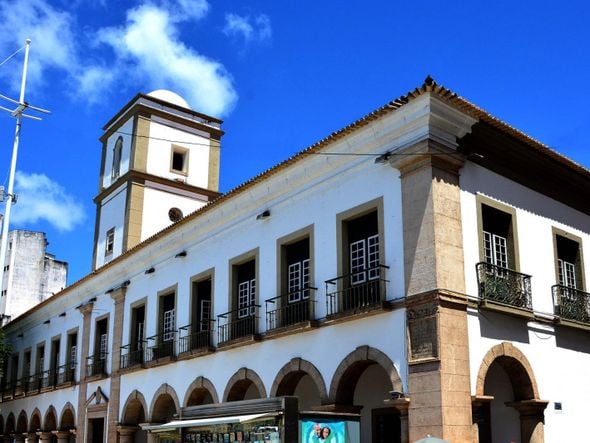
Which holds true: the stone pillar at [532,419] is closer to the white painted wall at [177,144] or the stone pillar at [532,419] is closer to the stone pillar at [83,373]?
the stone pillar at [83,373]

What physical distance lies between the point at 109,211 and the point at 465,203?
17998 mm

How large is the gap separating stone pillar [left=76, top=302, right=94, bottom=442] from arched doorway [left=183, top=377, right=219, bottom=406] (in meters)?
6.96

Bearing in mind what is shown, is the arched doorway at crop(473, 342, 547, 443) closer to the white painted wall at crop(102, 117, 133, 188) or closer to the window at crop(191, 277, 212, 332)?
the window at crop(191, 277, 212, 332)

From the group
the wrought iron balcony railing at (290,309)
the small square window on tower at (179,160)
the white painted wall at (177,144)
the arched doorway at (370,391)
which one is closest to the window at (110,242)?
the white painted wall at (177,144)

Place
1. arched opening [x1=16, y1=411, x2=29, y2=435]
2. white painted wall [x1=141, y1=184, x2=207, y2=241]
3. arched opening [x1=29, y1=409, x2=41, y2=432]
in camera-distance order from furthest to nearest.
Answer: arched opening [x1=16, y1=411, x2=29, y2=435] → arched opening [x1=29, y1=409, x2=41, y2=432] → white painted wall [x1=141, y1=184, x2=207, y2=241]

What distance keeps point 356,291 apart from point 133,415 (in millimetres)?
10698

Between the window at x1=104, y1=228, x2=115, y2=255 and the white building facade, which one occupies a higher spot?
the window at x1=104, y1=228, x2=115, y2=255

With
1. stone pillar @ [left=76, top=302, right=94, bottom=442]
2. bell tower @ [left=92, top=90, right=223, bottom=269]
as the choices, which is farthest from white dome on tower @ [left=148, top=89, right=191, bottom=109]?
stone pillar @ [left=76, top=302, right=94, bottom=442]

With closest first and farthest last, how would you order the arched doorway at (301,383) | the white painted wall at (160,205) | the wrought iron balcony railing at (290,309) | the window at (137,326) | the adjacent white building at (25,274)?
1. the arched doorway at (301,383)
2. the wrought iron balcony railing at (290,309)
3. the window at (137,326)
4. the white painted wall at (160,205)
5. the adjacent white building at (25,274)

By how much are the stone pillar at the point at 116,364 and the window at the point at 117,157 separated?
20.8ft

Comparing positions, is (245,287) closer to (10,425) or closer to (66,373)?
(66,373)

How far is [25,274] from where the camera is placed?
4150cm

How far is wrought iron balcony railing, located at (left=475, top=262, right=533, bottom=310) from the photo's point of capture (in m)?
13.3

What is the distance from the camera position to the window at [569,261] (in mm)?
15820
